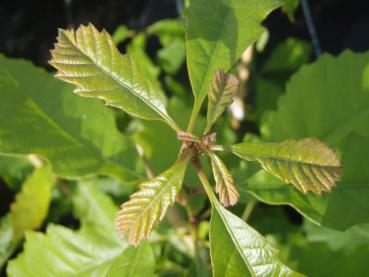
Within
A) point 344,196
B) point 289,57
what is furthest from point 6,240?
point 289,57

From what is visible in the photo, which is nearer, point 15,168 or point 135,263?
point 135,263

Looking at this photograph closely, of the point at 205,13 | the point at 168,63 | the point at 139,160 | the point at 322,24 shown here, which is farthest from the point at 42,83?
the point at 322,24

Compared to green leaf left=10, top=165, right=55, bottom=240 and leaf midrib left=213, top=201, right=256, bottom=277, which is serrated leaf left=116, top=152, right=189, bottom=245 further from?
green leaf left=10, top=165, right=55, bottom=240

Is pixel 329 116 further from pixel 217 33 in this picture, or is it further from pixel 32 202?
pixel 32 202

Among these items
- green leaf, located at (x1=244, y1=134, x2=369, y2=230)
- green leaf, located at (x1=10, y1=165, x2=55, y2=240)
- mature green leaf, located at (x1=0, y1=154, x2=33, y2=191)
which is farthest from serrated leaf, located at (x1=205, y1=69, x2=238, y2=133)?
mature green leaf, located at (x1=0, y1=154, x2=33, y2=191)

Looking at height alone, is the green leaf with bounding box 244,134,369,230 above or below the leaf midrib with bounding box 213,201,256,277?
above
